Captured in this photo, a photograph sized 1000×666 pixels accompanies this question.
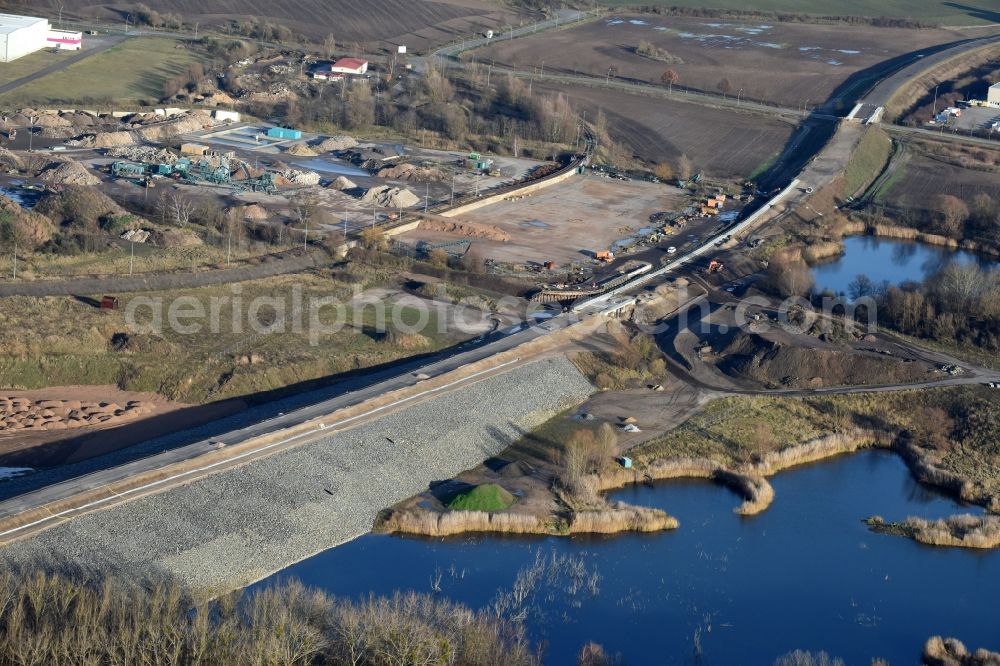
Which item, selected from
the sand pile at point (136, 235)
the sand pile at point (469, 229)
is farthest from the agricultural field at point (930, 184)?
the sand pile at point (136, 235)

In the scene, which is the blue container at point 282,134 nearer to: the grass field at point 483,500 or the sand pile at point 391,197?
the sand pile at point 391,197

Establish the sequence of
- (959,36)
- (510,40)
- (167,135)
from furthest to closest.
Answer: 1. (959,36)
2. (510,40)
3. (167,135)

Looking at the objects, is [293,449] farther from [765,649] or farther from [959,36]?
[959,36]

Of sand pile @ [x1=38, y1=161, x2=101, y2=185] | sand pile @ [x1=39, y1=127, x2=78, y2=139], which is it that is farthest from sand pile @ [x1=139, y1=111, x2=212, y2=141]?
sand pile @ [x1=38, y1=161, x2=101, y2=185]

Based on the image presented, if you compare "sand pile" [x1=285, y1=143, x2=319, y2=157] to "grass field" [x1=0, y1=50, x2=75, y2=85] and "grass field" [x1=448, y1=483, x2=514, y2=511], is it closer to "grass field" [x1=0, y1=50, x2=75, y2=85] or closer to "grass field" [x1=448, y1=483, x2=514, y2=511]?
"grass field" [x1=0, y1=50, x2=75, y2=85]

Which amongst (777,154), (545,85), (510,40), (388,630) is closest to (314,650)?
(388,630)

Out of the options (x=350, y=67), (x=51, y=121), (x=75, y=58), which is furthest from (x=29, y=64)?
(x=350, y=67)
